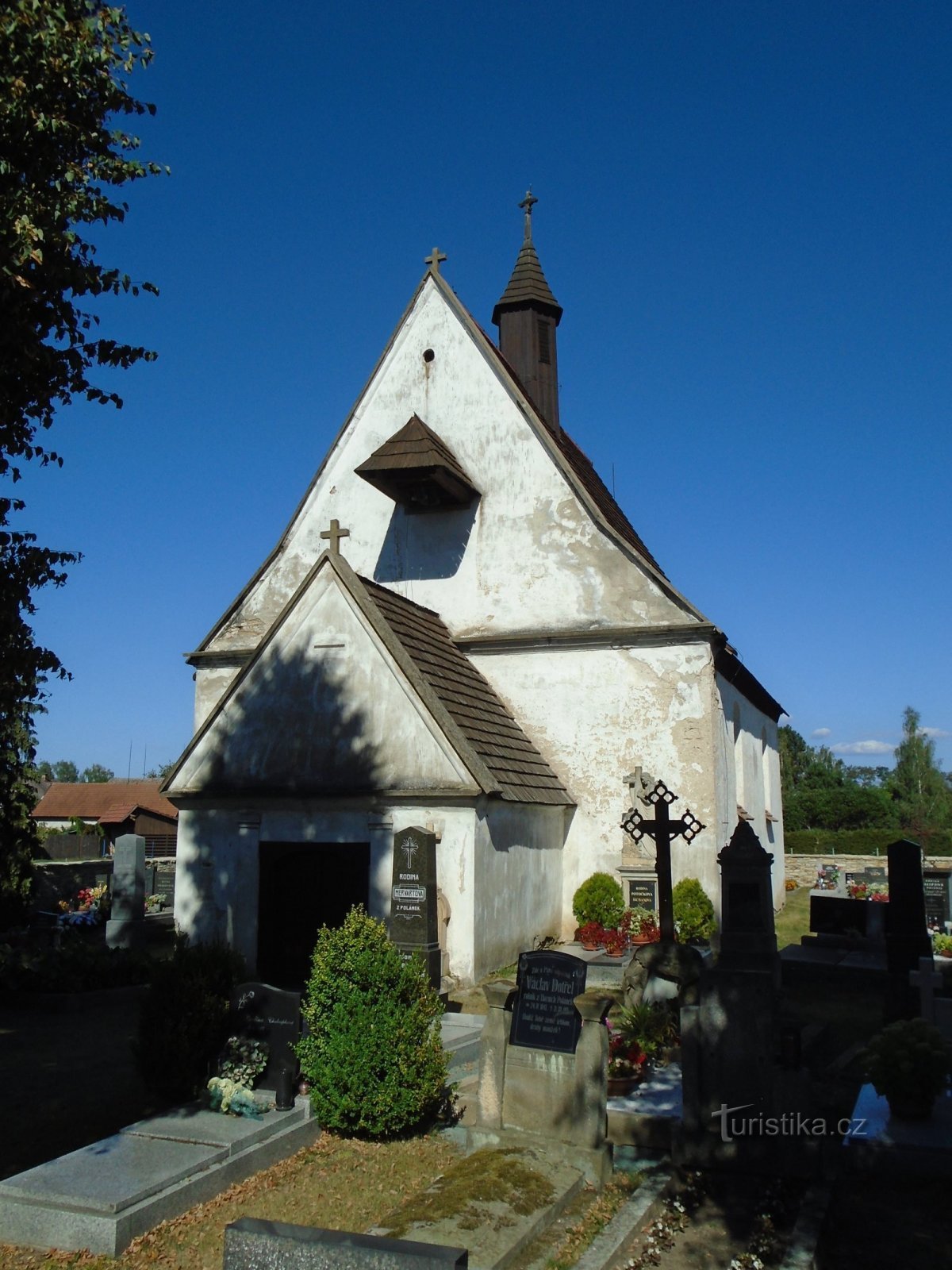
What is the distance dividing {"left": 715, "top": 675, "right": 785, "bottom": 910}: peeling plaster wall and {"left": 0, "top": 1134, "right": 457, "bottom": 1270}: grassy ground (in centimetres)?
1121

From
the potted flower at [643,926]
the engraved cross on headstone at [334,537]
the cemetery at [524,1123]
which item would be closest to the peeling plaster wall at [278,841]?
the potted flower at [643,926]

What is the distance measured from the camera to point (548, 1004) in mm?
8102

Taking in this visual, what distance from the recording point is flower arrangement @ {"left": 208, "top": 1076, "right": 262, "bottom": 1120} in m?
8.00

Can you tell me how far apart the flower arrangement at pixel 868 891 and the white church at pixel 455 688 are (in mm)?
2916

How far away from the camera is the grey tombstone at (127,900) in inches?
695

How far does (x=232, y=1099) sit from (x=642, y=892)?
1070 centimetres

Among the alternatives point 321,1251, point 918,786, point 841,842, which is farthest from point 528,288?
point 918,786

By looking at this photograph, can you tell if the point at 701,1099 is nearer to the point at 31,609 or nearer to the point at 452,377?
the point at 31,609

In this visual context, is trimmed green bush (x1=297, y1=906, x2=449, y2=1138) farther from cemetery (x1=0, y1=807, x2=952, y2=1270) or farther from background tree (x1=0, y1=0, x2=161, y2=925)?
background tree (x1=0, y1=0, x2=161, y2=925)

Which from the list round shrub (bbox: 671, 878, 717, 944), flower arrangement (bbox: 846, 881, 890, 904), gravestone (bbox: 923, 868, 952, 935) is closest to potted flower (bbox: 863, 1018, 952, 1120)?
round shrub (bbox: 671, 878, 717, 944)

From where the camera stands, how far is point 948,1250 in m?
6.01

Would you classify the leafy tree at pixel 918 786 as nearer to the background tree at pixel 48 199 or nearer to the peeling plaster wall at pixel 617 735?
the peeling plaster wall at pixel 617 735

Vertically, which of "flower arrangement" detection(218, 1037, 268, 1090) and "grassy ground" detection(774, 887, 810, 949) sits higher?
"flower arrangement" detection(218, 1037, 268, 1090)

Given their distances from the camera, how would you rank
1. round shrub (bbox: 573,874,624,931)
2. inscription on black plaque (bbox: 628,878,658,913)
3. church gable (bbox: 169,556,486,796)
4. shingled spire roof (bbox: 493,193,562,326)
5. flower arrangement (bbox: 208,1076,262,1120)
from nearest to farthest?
flower arrangement (bbox: 208,1076,262,1120) < church gable (bbox: 169,556,486,796) < round shrub (bbox: 573,874,624,931) < inscription on black plaque (bbox: 628,878,658,913) < shingled spire roof (bbox: 493,193,562,326)
